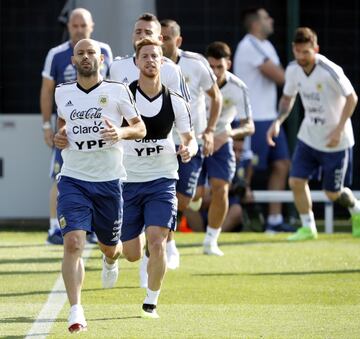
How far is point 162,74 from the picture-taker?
1177cm

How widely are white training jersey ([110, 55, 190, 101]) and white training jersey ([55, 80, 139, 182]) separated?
1623mm

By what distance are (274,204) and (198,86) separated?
4.70 meters

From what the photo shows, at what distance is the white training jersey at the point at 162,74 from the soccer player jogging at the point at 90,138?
1623 mm

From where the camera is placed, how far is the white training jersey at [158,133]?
10617 mm

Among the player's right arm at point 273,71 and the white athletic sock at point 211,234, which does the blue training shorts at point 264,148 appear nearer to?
the player's right arm at point 273,71

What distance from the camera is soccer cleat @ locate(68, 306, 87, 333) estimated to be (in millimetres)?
9219

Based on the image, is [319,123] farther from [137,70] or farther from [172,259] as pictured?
[137,70]

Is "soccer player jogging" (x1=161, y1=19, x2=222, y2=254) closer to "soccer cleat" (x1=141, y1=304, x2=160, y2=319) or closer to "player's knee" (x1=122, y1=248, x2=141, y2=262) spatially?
"player's knee" (x1=122, y1=248, x2=141, y2=262)

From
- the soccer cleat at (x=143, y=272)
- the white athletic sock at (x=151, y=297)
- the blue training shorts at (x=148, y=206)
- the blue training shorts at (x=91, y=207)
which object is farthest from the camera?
the soccer cleat at (x=143, y=272)

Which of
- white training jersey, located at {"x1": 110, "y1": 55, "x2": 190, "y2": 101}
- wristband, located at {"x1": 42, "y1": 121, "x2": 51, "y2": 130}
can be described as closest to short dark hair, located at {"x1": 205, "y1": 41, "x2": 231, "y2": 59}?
wristband, located at {"x1": 42, "y1": 121, "x2": 51, "y2": 130}

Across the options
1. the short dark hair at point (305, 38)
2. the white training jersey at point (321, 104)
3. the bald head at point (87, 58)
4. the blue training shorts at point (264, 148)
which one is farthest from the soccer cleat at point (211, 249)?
the bald head at point (87, 58)

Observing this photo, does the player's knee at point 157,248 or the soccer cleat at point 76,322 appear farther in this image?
the player's knee at point 157,248

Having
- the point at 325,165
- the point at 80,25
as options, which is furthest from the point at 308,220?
the point at 80,25

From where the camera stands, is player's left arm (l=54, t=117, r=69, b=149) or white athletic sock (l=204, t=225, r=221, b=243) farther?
white athletic sock (l=204, t=225, r=221, b=243)
